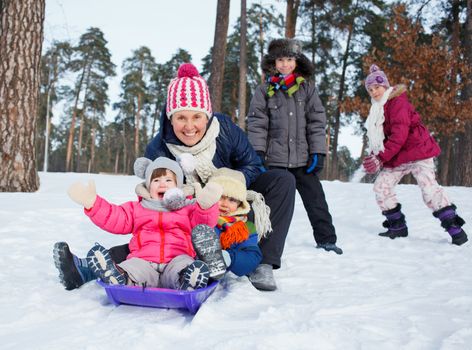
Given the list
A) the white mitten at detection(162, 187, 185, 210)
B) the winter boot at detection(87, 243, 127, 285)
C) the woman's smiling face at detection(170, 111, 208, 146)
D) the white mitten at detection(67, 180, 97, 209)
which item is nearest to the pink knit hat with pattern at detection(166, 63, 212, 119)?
the woman's smiling face at detection(170, 111, 208, 146)

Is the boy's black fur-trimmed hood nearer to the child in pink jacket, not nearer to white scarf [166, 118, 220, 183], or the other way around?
white scarf [166, 118, 220, 183]

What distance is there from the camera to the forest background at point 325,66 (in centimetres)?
978

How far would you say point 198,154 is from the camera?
268 cm

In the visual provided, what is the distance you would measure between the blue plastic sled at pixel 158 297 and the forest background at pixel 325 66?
12.9 feet

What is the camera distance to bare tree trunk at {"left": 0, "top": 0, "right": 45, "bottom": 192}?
5.15 m

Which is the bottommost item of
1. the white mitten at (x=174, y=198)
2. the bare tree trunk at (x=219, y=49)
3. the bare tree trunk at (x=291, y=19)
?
the white mitten at (x=174, y=198)

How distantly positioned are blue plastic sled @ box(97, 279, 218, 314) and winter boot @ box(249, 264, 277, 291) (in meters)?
0.44

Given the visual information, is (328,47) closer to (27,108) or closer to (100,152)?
(27,108)

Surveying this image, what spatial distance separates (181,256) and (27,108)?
13.2 ft

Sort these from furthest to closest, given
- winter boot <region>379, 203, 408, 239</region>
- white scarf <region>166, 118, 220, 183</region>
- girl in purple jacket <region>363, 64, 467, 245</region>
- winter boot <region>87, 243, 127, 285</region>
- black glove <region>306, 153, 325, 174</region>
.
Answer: winter boot <region>379, 203, 408, 239</region>, girl in purple jacket <region>363, 64, 467, 245</region>, black glove <region>306, 153, 325, 174</region>, white scarf <region>166, 118, 220, 183</region>, winter boot <region>87, 243, 127, 285</region>

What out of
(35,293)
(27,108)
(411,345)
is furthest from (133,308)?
(27,108)

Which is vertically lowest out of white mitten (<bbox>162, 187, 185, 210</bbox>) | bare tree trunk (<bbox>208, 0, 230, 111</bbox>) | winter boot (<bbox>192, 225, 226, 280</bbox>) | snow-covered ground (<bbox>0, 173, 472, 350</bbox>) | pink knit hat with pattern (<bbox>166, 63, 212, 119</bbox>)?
snow-covered ground (<bbox>0, 173, 472, 350</bbox>)

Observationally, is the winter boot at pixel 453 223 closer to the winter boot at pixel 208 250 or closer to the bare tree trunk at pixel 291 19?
the winter boot at pixel 208 250

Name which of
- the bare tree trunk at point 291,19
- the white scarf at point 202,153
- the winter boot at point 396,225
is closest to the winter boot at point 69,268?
the white scarf at point 202,153
